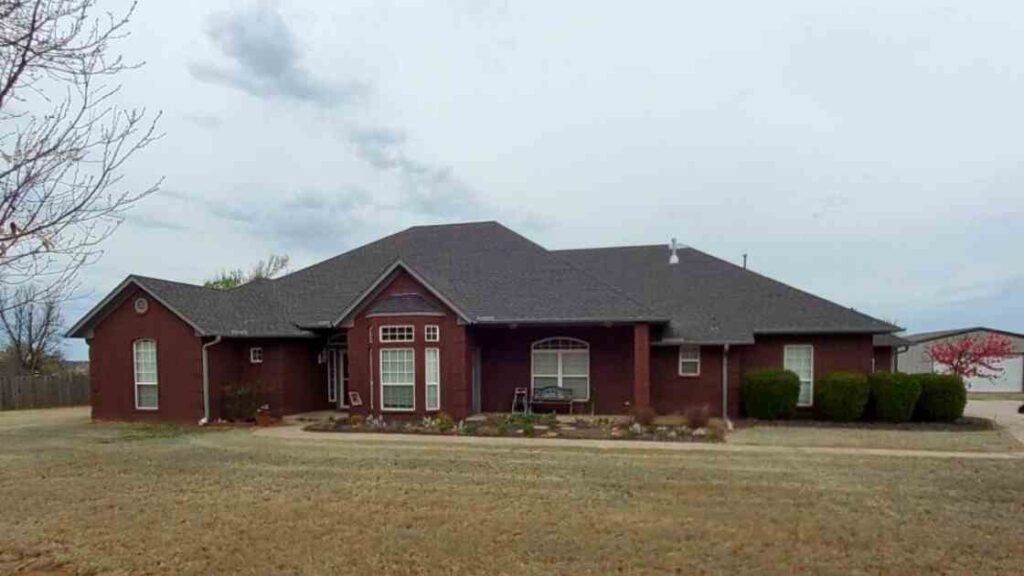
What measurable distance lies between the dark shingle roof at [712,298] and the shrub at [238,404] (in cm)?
1160

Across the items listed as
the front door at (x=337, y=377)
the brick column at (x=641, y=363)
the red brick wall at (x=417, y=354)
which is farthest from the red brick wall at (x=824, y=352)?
the front door at (x=337, y=377)

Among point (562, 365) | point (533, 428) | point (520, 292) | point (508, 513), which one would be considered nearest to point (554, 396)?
point (562, 365)

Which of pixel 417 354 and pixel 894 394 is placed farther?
pixel 417 354

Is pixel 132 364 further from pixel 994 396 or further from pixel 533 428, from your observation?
pixel 994 396

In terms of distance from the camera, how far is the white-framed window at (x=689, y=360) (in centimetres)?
1962

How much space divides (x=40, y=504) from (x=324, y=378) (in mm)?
13305

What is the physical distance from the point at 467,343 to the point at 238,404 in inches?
262

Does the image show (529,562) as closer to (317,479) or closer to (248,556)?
(248,556)

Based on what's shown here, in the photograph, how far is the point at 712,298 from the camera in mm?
21562

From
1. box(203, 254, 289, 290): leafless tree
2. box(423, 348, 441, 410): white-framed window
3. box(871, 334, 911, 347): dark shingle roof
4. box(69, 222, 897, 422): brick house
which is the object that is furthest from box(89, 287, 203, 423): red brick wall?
box(203, 254, 289, 290): leafless tree

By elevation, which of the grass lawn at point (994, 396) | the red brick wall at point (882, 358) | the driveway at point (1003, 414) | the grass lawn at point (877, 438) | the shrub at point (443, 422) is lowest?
the grass lawn at point (994, 396)

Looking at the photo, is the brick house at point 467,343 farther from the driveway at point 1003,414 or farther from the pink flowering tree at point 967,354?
the pink flowering tree at point 967,354

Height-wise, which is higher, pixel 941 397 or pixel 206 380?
pixel 206 380

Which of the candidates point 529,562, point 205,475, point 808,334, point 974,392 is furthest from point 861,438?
point 974,392
